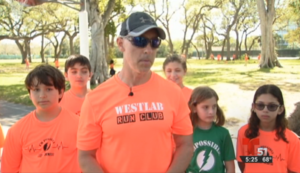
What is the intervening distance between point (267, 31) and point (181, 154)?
67.4 ft

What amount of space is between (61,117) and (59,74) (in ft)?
1.24

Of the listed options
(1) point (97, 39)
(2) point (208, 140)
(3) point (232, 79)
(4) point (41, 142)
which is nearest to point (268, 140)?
(2) point (208, 140)

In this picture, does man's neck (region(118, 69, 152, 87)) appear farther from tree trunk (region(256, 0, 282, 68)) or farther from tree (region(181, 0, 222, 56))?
tree (region(181, 0, 222, 56))

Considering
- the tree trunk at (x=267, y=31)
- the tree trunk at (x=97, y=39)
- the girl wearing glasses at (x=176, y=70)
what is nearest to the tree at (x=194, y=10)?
the tree trunk at (x=267, y=31)

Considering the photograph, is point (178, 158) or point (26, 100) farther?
point (26, 100)

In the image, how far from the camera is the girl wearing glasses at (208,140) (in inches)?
99.3

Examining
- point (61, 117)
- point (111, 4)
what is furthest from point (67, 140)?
point (111, 4)

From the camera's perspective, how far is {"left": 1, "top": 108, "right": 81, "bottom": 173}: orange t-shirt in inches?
85.4

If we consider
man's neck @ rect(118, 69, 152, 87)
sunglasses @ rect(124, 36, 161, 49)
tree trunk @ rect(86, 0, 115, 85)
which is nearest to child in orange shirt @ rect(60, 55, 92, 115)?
man's neck @ rect(118, 69, 152, 87)

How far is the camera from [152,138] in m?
1.61

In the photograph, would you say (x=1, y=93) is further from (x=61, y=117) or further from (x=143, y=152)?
(x=143, y=152)

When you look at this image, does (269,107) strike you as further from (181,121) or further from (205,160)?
(181,121)

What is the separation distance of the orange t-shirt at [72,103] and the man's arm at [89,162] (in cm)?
160

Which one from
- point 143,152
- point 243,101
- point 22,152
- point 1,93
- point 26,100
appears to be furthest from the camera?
point 1,93
